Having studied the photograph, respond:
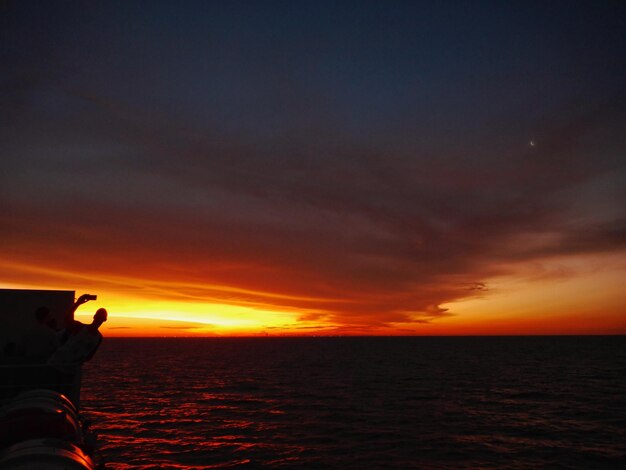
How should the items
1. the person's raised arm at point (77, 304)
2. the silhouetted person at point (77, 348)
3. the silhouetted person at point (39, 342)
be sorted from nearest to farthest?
1. the silhouetted person at point (77, 348)
2. the silhouetted person at point (39, 342)
3. the person's raised arm at point (77, 304)

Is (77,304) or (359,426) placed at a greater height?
(77,304)

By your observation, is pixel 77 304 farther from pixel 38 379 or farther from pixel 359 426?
pixel 359 426

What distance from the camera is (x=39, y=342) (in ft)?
37.0

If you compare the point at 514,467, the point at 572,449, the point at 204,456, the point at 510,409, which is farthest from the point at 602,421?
the point at 204,456

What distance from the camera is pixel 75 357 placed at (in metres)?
11.1

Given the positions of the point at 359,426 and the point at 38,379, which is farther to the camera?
the point at 359,426

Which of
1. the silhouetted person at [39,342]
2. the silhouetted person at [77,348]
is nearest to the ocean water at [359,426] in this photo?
the silhouetted person at [39,342]

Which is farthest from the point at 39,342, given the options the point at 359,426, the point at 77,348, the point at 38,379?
the point at 359,426

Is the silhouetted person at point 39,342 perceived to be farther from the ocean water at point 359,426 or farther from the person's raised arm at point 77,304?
the ocean water at point 359,426

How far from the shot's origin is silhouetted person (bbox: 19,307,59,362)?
11094mm

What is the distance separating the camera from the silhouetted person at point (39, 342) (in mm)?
11094

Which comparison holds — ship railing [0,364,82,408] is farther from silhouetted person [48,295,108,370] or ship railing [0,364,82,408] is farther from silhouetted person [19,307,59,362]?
silhouetted person [19,307,59,362]

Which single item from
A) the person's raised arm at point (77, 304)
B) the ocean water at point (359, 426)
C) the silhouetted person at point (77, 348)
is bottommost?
the ocean water at point (359, 426)

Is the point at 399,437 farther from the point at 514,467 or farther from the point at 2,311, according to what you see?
the point at 2,311
